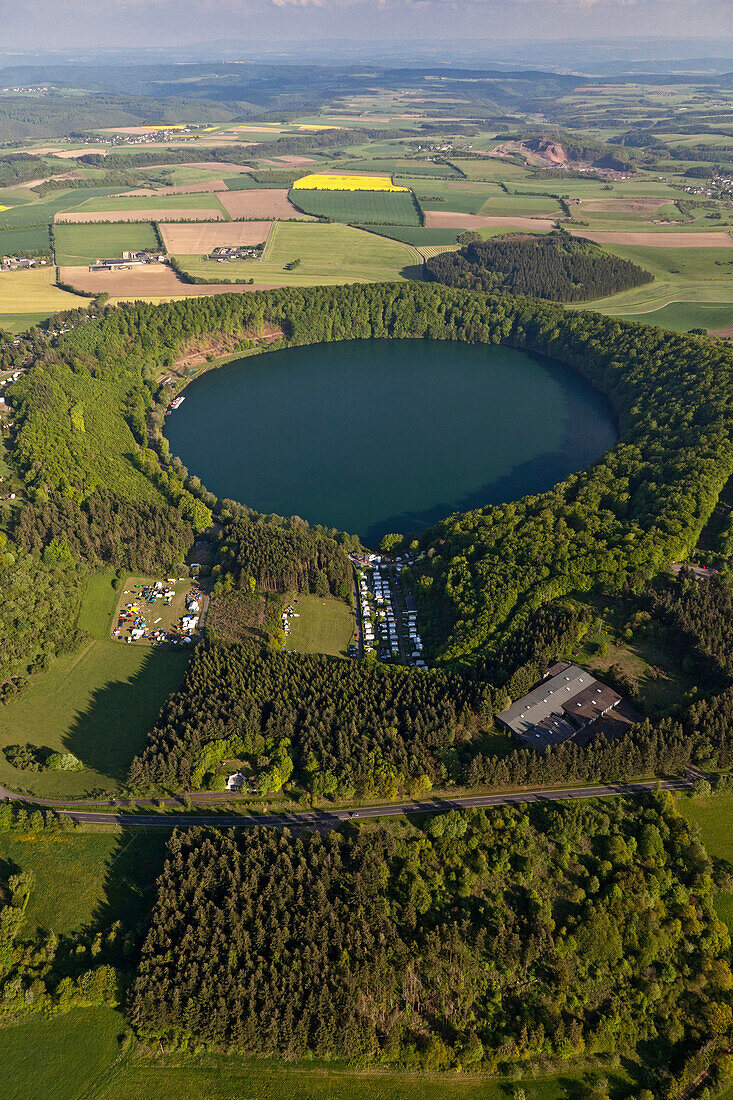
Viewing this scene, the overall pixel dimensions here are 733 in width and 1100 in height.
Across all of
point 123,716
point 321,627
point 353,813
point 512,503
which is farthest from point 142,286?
point 353,813

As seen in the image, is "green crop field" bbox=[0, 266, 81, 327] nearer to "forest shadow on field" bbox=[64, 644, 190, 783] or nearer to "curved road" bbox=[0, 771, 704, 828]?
"forest shadow on field" bbox=[64, 644, 190, 783]

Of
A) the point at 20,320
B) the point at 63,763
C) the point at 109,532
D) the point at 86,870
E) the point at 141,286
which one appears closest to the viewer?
the point at 86,870

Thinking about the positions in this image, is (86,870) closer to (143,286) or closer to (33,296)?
(143,286)

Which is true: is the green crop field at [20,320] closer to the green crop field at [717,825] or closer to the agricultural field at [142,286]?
the agricultural field at [142,286]

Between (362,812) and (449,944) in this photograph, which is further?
(362,812)

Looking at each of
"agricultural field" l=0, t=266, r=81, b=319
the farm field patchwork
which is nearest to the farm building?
the farm field patchwork

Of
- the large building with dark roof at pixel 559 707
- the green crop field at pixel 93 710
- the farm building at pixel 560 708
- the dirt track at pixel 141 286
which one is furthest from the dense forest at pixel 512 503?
the green crop field at pixel 93 710

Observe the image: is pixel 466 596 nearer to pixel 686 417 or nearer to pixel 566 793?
pixel 566 793
